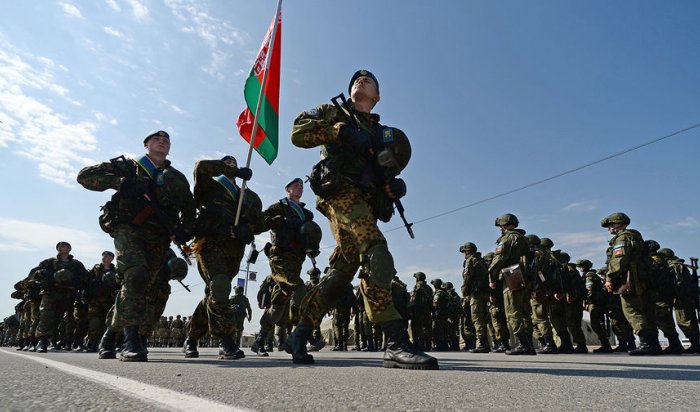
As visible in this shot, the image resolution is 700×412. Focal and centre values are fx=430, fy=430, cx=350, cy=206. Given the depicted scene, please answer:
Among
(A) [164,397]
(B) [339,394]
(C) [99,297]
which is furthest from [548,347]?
(C) [99,297]

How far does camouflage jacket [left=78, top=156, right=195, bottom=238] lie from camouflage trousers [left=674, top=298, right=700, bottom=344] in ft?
30.5

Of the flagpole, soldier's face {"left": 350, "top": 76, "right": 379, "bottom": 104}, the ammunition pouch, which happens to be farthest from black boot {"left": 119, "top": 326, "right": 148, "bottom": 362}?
soldier's face {"left": 350, "top": 76, "right": 379, "bottom": 104}

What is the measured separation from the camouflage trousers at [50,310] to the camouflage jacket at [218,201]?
18.2 feet

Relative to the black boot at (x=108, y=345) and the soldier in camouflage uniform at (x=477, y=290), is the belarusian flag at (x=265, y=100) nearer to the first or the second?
the black boot at (x=108, y=345)

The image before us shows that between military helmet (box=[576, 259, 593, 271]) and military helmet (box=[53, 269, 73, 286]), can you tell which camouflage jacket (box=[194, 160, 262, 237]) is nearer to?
military helmet (box=[53, 269, 73, 286])

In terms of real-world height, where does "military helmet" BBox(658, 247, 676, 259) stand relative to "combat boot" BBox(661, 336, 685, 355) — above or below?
above

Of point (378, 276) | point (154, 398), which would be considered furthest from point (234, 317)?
point (154, 398)

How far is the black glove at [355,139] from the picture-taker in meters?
3.01

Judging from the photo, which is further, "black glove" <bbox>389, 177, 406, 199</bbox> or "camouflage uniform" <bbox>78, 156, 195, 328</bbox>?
"camouflage uniform" <bbox>78, 156, 195, 328</bbox>

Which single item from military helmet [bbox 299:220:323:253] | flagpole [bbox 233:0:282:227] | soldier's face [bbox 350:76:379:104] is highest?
flagpole [bbox 233:0:282:227]

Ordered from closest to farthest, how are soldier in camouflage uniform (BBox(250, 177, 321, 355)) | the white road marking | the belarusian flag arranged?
the white road marking < soldier in camouflage uniform (BBox(250, 177, 321, 355)) < the belarusian flag

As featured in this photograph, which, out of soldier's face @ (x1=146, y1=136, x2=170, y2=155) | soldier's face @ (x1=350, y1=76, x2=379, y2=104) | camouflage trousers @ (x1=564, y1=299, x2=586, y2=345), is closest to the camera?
soldier's face @ (x1=350, y1=76, x2=379, y2=104)

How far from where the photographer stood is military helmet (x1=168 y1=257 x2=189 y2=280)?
6.09 metres

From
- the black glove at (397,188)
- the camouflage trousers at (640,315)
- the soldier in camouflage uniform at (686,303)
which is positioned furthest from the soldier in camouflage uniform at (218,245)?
the soldier in camouflage uniform at (686,303)
